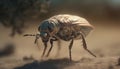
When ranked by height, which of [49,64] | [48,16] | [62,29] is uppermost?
[48,16]

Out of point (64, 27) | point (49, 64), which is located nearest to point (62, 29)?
point (64, 27)

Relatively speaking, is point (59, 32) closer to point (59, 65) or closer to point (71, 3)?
point (59, 65)

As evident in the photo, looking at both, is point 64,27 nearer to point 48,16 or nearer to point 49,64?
point 49,64

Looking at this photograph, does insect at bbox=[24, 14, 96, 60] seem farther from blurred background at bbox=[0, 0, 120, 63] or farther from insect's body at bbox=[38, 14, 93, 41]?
blurred background at bbox=[0, 0, 120, 63]

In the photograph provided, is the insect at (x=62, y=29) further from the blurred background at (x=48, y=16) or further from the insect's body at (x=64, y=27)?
the blurred background at (x=48, y=16)

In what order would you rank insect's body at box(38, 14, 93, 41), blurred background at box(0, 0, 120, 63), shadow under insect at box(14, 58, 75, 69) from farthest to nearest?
blurred background at box(0, 0, 120, 63) < insect's body at box(38, 14, 93, 41) < shadow under insect at box(14, 58, 75, 69)

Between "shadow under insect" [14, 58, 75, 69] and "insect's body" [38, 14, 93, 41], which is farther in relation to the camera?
"insect's body" [38, 14, 93, 41]

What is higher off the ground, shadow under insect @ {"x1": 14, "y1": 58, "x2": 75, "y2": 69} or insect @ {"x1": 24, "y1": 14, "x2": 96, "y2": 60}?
insect @ {"x1": 24, "y1": 14, "x2": 96, "y2": 60}

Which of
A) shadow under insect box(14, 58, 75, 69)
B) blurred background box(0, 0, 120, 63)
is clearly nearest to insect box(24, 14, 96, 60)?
shadow under insect box(14, 58, 75, 69)
